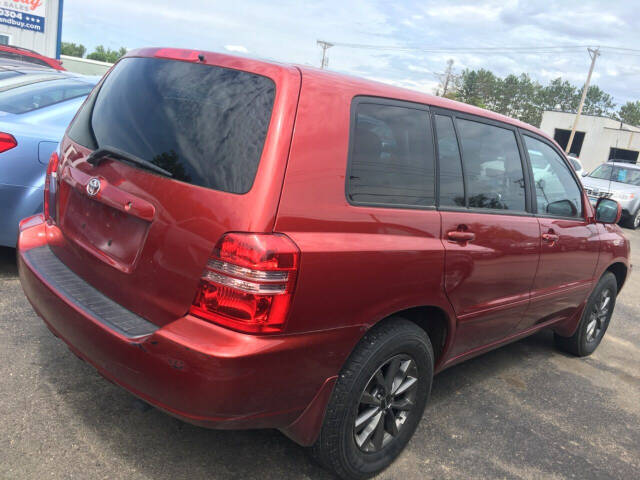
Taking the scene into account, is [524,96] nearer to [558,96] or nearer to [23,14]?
[558,96]

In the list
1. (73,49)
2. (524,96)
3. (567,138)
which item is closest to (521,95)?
(524,96)

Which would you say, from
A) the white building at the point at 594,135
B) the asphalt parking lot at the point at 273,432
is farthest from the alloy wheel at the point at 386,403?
the white building at the point at 594,135

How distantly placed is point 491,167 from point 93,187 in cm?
206

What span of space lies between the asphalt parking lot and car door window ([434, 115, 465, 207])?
1.28 meters

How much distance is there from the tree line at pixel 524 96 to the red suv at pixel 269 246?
9142 centimetres

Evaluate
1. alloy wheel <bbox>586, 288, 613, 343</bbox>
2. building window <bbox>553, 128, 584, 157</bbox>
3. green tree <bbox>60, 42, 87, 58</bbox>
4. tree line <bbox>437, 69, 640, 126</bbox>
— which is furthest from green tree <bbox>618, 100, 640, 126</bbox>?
alloy wheel <bbox>586, 288, 613, 343</bbox>

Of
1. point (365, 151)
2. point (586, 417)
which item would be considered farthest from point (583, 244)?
point (365, 151)

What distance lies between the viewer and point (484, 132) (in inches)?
123

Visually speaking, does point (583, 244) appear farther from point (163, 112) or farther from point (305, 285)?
point (163, 112)

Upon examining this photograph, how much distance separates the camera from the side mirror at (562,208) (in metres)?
3.64

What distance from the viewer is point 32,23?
810 inches

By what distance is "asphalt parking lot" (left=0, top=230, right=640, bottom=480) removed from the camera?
2441 mm

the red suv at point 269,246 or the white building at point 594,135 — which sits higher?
the white building at point 594,135

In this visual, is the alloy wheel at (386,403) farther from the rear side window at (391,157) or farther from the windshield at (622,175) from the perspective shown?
the windshield at (622,175)
